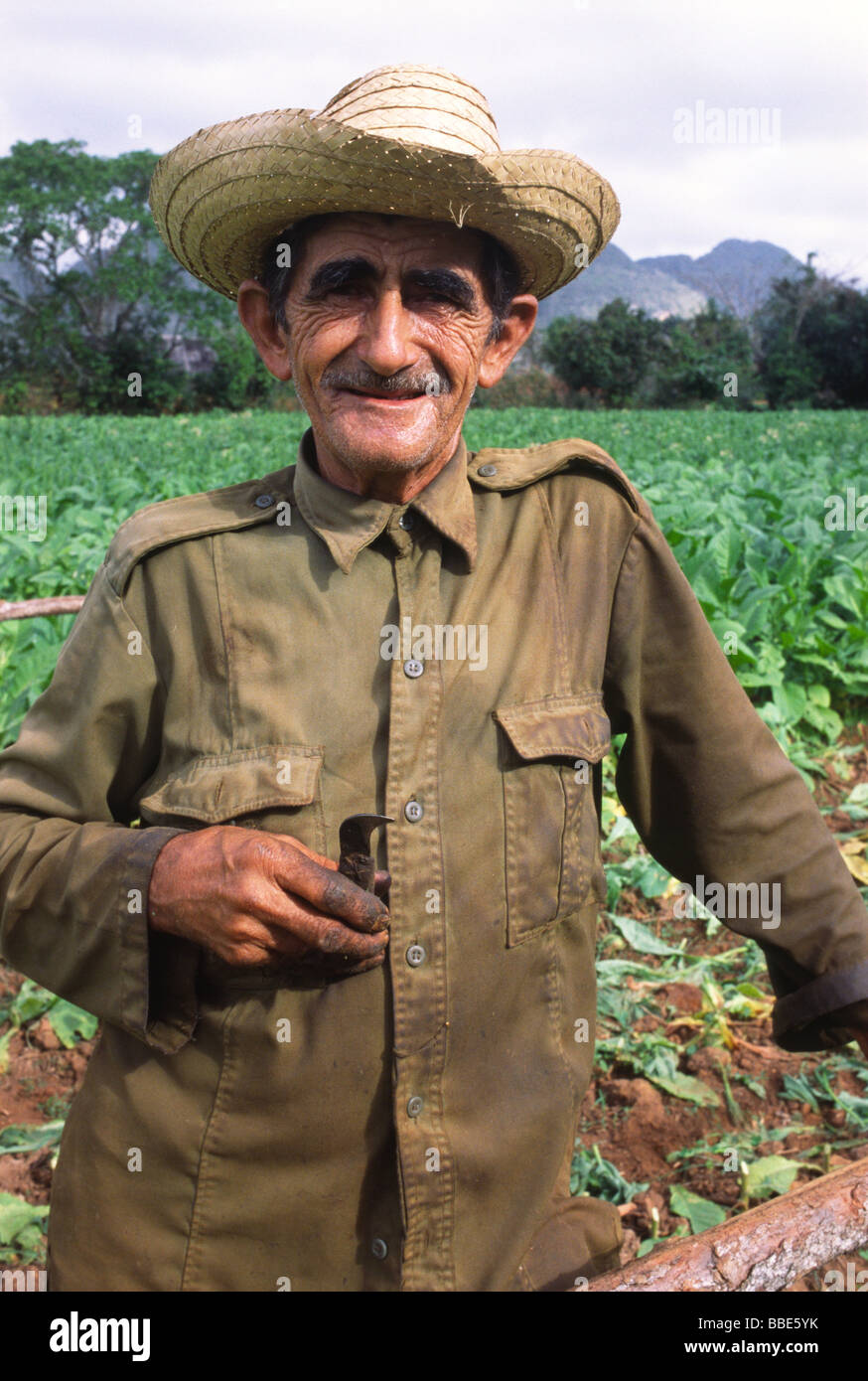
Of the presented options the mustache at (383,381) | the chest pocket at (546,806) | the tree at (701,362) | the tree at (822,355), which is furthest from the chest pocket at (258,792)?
the tree at (822,355)

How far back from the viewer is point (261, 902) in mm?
1457

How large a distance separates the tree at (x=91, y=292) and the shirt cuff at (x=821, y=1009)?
5261 centimetres

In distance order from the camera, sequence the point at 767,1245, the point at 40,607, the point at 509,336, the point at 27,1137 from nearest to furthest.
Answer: the point at 767,1245 → the point at 509,336 → the point at 27,1137 → the point at 40,607

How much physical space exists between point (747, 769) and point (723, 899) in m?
0.21

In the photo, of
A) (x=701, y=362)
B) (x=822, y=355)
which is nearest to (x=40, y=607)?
(x=701, y=362)

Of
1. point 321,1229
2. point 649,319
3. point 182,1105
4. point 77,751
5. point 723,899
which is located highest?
point 649,319

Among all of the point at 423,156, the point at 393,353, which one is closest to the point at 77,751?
the point at 393,353

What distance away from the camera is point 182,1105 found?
5.57 ft

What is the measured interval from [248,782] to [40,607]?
6.92 feet

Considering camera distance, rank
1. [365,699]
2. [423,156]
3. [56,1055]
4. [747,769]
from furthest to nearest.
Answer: [56,1055] < [747,769] < [365,699] < [423,156]

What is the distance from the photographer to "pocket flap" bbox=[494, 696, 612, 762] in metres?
1.70

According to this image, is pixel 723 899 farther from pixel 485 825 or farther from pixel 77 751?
pixel 77 751

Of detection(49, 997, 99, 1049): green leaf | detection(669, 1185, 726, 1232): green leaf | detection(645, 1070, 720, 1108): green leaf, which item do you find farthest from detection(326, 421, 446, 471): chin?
detection(49, 997, 99, 1049): green leaf

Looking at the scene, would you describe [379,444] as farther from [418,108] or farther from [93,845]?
[93,845]
